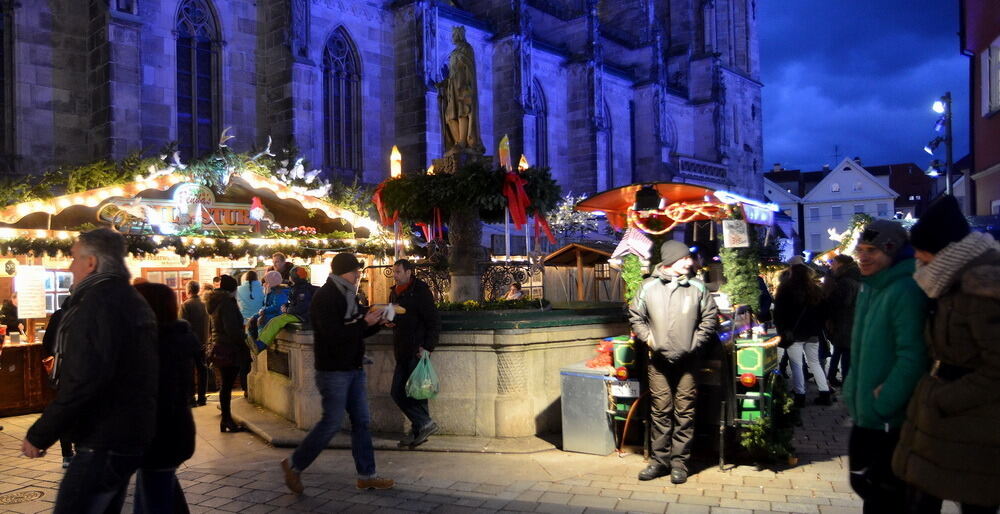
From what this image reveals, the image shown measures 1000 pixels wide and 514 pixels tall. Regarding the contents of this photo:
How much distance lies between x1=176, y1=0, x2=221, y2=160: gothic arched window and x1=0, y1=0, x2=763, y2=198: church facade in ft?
0.13

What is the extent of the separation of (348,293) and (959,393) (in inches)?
160

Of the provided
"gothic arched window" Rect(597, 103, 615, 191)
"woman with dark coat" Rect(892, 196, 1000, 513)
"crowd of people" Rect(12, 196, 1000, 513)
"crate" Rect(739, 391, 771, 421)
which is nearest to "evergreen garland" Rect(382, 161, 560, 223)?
"crate" Rect(739, 391, 771, 421)

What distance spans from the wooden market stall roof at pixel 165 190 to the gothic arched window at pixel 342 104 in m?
8.57

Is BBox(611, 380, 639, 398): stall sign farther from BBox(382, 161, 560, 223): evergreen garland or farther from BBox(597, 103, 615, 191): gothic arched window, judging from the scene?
BBox(597, 103, 615, 191): gothic arched window

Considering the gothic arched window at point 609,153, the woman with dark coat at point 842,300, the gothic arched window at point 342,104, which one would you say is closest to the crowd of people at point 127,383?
the woman with dark coat at point 842,300

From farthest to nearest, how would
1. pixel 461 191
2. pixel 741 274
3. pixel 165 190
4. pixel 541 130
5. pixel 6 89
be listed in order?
pixel 541 130, pixel 6 89, pixel 165 190, pixel 461 191, pixel 741 274

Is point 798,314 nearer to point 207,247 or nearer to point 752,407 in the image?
point 752,407

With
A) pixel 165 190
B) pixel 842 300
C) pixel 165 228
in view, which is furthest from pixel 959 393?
pixel 165 190

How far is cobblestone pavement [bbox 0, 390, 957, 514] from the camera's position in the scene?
17.4 ft

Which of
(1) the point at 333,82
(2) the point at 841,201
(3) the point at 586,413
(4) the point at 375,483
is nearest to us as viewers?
(4) the point at 375,483

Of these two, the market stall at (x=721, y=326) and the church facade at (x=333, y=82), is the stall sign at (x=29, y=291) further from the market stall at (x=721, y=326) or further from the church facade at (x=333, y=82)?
the market stall at (x=721, y=326)

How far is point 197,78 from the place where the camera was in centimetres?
2005

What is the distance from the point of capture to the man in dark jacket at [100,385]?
3.17 m

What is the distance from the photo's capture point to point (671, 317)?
5910 millimetres
